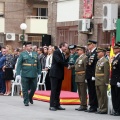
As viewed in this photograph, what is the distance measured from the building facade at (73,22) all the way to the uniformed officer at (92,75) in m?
8.20

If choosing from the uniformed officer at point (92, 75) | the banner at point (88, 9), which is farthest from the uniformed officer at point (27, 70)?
the banner at point (88, 9)

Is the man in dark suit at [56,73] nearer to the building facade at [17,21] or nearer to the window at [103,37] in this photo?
the window at [103,37]

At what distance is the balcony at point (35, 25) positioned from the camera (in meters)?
51.4

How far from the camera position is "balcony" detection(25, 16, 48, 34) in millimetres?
51406

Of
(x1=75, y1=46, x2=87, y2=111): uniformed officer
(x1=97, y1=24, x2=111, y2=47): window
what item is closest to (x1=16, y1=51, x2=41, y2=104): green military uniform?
(x1=75, y1=46, x2=87, y2=111): uniformed officer

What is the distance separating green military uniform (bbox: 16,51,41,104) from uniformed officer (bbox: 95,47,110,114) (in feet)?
9.87

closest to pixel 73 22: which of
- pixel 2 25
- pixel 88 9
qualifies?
pixel 88 9

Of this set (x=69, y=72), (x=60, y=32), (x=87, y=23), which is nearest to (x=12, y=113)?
(x=69, y=72)

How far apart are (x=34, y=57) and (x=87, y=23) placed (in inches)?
332

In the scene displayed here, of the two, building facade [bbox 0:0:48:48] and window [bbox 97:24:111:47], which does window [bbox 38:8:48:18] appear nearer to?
building facade [bbox 0:0:48:48]

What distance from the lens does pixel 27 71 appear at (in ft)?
64.5

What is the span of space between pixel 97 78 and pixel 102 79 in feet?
→ 0.54

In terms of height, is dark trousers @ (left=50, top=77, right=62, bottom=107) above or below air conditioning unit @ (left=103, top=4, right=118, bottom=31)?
below

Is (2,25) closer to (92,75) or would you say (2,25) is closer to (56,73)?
(56,73)
